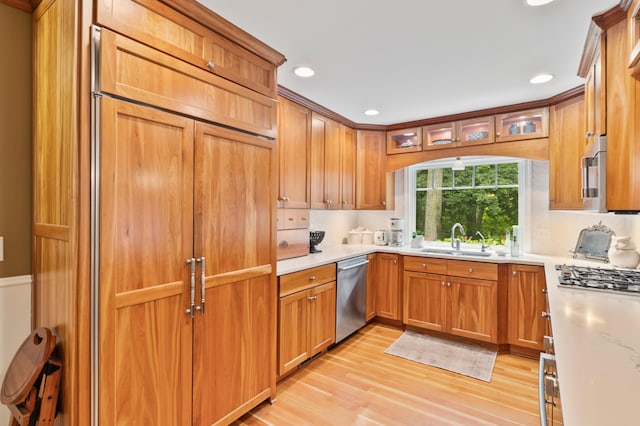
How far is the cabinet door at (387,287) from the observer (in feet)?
12.1

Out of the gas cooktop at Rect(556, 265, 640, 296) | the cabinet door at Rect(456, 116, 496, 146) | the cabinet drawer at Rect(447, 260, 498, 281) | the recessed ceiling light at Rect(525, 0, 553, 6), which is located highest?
the recessed ceiling light at Rect(525, 0, 553, 6)

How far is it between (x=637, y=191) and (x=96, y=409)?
2533 millimetres

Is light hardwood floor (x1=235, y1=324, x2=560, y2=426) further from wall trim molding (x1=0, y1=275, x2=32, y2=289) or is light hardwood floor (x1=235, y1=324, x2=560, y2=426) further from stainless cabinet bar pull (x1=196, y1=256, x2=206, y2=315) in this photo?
wall trim molding (x1=0, y1=275, x2=32, y2=289)

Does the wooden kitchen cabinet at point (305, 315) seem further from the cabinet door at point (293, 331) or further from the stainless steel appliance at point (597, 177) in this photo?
the stainless steel appliance at point (597, 177)

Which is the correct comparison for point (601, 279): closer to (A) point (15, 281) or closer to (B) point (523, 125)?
(B) point (523, 125)

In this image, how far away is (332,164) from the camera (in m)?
3.61

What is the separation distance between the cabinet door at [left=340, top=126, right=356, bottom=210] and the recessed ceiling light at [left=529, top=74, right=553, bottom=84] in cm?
189

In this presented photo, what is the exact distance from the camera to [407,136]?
4.01 m

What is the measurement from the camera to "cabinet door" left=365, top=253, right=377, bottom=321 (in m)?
3.67

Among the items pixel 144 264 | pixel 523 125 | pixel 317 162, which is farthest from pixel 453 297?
pixel 144 264

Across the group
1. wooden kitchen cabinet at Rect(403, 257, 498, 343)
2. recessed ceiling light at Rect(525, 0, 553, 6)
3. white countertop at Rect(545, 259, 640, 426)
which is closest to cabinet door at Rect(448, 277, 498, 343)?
wooden kitchen cabinet at Rect(403, 257, 498, 343)

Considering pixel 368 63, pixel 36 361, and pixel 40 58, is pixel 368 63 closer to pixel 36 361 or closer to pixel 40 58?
pixel 40 58

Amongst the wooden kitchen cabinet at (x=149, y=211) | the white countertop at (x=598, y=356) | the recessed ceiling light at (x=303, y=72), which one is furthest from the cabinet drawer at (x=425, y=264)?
the recessed ceiling light at (x=303, y=72)

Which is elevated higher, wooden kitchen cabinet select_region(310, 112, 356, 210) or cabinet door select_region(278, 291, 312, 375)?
wooden kitchen cabinet select_region(310, 112, 356, 210)
